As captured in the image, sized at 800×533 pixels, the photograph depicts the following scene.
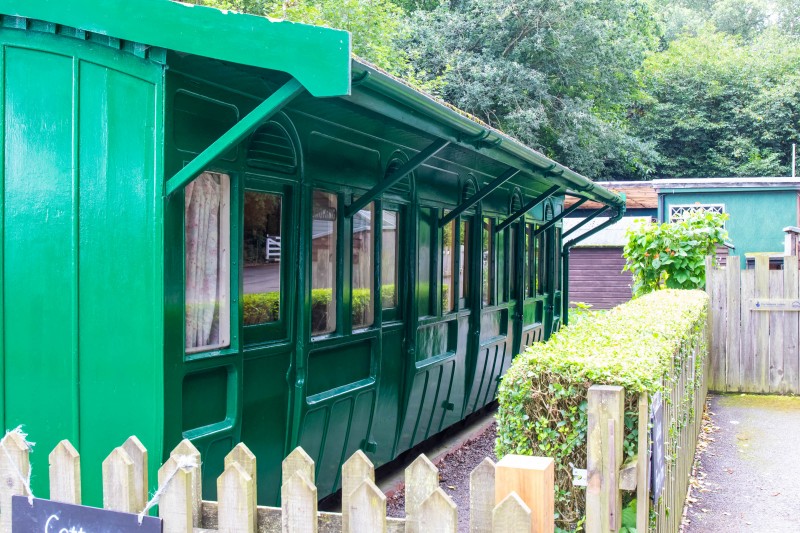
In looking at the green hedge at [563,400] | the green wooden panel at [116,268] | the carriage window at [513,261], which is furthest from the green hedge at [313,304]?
the carriage window at [513,261]

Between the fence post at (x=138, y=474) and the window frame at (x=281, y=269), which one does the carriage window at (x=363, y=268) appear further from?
the fence post at (x=138, y=474)

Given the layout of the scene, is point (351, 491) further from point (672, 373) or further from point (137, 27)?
point (672, 373)

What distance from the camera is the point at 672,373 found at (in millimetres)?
4785

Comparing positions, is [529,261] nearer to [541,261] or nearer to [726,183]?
[541,261]

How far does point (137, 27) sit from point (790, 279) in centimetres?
931

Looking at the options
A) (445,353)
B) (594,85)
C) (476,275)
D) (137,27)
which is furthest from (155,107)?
(594,85)

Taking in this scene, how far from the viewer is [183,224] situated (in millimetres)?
4082

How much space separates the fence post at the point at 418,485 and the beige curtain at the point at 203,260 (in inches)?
87.2

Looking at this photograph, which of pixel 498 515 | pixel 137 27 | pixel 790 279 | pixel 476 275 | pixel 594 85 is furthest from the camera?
pixel 594 85

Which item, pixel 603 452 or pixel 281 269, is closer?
→ pixel 603 452

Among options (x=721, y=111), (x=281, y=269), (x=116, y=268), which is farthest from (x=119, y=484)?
(x=721, y=111)

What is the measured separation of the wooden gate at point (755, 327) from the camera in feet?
35.3

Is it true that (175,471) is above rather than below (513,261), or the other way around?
below

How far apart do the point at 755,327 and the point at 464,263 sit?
14.4 ft
